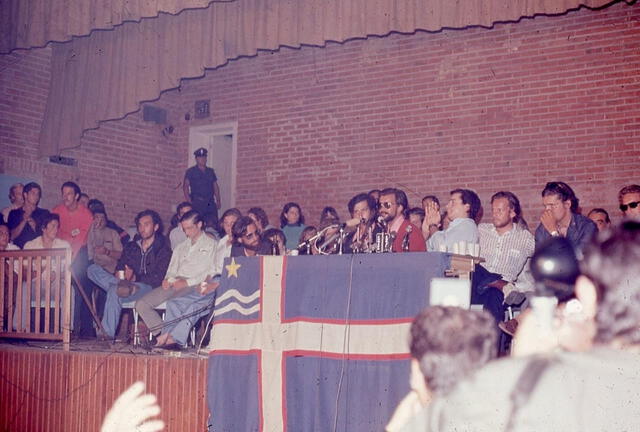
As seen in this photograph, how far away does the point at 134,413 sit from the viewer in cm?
565

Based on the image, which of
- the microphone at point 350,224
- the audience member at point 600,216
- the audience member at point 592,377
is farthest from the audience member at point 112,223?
the audience member at point 592,377

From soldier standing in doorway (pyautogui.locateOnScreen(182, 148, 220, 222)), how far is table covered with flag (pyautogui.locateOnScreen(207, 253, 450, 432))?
490 cm

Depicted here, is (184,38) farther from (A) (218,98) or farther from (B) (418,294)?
(B) (418,294)

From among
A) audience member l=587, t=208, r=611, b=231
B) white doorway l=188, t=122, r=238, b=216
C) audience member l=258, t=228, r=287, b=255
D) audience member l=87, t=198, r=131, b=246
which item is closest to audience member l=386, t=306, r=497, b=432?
audience member l=258, t=228, r=287, b=255

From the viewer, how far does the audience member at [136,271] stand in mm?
7363

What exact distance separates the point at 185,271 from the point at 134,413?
1.74 metres

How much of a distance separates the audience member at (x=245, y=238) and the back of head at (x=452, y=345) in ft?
14.8

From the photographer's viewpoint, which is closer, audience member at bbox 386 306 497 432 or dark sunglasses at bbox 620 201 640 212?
audience member at bbox 386 306 497 432

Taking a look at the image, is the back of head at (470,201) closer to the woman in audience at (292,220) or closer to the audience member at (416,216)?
the audience member at (416,216)

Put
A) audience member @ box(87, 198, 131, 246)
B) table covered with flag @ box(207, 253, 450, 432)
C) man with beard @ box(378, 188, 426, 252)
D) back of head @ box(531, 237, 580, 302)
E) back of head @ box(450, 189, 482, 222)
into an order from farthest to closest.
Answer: audience member @ box(87, 198, 131, 246)
back of head @ box(450, 189, 482, 222)
man with beard @ box(378, 188, 426, 252)
table covered with flag @ box(207, 253, 450, 432)
back of head @ box(531, 237, 580, 302)

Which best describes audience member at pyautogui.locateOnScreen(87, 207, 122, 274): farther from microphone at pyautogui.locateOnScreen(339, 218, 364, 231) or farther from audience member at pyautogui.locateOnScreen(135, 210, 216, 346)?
microphone at pyautogui.locateOnScreen(339, 218, 364, 231)

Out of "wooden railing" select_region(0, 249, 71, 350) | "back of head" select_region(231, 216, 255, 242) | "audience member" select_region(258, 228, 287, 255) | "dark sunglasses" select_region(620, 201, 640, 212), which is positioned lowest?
"wooden railing" select_region(0, 249, 71, 350)

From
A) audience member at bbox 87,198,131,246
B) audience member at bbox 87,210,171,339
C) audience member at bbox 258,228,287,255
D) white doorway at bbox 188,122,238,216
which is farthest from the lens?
white doorway at bbox 188,122,238,216

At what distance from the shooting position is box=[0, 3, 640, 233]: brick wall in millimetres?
7984
